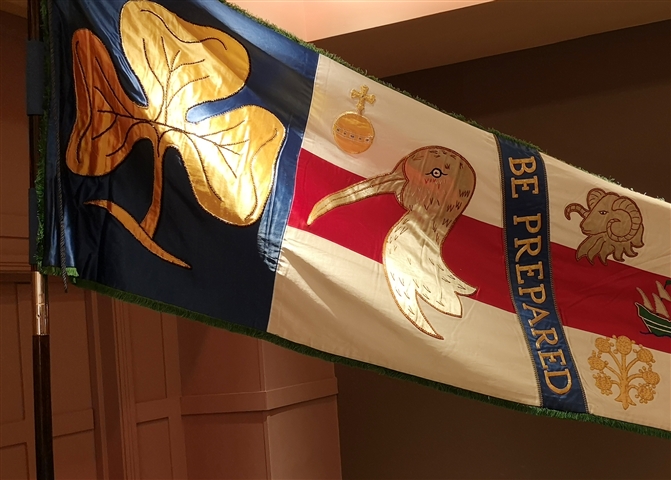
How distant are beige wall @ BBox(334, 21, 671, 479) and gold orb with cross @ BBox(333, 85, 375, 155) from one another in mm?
1264

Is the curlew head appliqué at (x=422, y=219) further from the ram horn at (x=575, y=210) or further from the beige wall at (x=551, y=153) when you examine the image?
the beige wall at (x=551, y=153)

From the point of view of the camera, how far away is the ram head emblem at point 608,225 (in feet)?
6.97

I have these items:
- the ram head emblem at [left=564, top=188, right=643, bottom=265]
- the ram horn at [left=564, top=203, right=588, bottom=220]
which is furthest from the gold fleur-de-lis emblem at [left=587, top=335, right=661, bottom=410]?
the ram horn at [left=564, top=203, right=588, bottom=220]

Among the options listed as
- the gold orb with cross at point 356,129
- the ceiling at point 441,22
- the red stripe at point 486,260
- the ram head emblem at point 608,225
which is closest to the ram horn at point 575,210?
the ram head emblem at point 608,225

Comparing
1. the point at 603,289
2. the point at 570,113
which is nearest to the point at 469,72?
the point at 570,113

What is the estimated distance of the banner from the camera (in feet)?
4.48

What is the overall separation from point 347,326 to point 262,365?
1.44m

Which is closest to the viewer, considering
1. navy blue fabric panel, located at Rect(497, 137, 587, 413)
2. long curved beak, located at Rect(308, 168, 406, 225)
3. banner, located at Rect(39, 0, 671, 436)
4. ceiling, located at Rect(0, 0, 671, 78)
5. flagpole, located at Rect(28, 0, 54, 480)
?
flagpole, located at Rect(28, 0, 54, 480)

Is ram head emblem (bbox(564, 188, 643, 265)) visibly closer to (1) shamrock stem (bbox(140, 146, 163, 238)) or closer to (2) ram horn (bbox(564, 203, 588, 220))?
(2) ram horn (bbox(564, 203, 588, 220))

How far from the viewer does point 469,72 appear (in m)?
3.24

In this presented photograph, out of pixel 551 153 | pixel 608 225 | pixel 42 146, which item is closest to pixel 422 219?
pixel 608 225

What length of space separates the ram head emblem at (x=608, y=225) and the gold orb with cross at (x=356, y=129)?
0.72m

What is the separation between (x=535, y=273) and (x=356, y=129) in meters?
0.70

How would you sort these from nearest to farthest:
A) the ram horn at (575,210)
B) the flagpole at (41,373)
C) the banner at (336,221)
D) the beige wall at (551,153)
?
the flagpole at (41,373)
the banner at (336,221)
the ram horn at (575,210)
the beige wall at (551,153)
